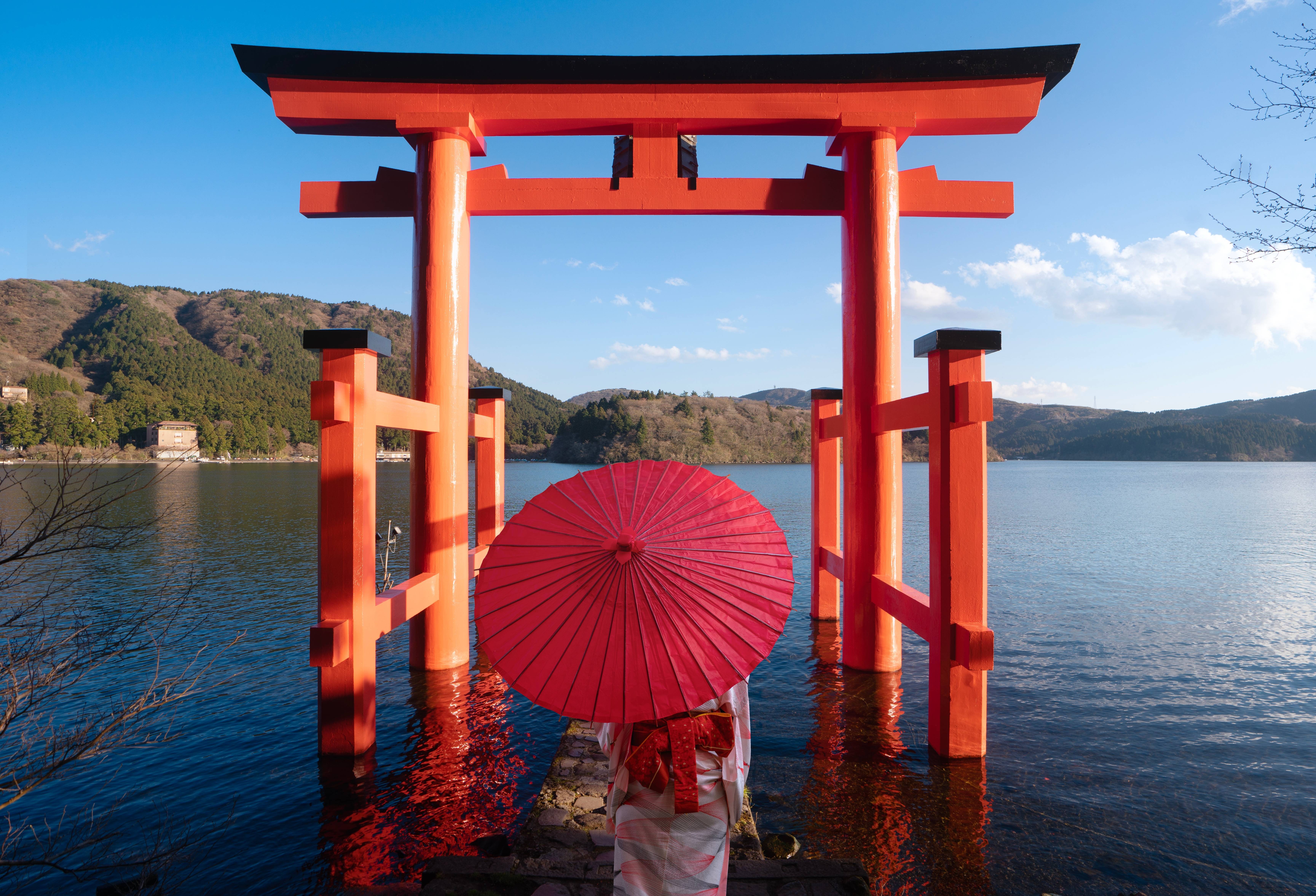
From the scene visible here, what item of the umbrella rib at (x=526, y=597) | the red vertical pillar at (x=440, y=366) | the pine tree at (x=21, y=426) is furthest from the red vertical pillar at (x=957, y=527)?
the pine tree at (x=21, y=426)

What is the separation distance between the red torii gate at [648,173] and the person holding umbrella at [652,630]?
385cm

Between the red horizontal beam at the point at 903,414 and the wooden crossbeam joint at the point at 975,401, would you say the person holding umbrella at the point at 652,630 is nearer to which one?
the wooden crossbeam joint at the point at 975,401

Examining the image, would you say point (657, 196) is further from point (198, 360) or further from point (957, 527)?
point (198, 360)

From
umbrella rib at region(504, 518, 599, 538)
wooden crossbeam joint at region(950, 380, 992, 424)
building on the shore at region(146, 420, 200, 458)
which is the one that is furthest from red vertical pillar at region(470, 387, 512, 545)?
building on the shore at region(146, 420, 200, 458)

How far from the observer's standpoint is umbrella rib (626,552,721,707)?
6.27 feet

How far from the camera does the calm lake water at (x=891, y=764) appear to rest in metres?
3.60

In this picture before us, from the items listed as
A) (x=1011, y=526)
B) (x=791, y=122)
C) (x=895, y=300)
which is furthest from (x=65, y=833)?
(x=1011, y=526)

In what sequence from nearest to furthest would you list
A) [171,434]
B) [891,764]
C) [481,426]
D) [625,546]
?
1. [625,546]
2. [891,764]
3. [481,426]
4. [171,434]

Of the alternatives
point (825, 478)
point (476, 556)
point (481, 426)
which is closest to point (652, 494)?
point (476, 556)

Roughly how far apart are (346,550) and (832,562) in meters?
5.13

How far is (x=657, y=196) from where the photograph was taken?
5.96m

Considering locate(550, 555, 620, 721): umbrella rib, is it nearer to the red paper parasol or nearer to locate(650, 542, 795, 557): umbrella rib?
the red paper parasol

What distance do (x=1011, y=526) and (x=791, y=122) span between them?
25.0 meters

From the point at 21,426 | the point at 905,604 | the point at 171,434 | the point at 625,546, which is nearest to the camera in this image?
the point at 625,546
